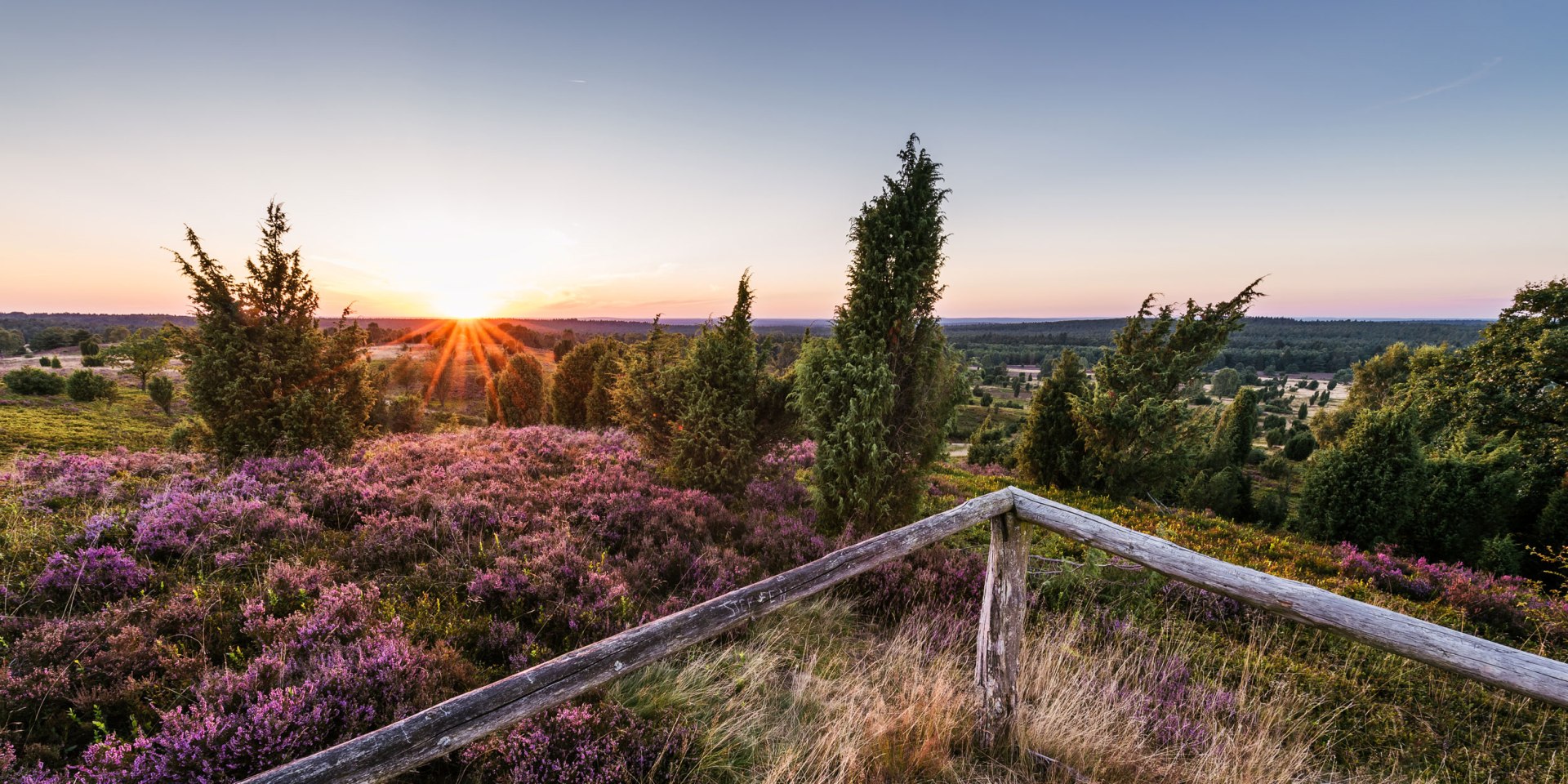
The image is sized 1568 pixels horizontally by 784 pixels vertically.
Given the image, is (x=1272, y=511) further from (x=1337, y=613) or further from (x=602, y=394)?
(x=602, y=394)

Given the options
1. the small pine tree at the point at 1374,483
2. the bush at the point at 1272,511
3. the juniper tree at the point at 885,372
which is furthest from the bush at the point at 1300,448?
the juniper tree at the point at 885,372

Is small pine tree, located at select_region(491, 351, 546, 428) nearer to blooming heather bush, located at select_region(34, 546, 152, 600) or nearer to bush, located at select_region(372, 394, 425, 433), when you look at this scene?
bush, located at select_region(372, 394, 425, 433)

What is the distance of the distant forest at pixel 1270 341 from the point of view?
393 ft

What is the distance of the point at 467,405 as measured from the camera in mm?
46188

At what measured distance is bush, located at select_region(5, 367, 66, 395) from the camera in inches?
1117

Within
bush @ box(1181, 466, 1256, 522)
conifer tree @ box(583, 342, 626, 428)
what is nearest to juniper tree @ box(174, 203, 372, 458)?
conifer tree @ box(583, 342, 626, 428)

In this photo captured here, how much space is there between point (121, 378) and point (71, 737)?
6546 cm

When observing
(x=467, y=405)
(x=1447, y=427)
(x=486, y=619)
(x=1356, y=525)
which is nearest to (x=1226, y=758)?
(x=486, y=619)

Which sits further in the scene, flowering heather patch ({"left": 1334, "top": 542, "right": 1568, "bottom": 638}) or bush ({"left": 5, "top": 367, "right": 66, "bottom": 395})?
bush ({"left": 5, "top": 367, "right": 66, "bottom": 395})

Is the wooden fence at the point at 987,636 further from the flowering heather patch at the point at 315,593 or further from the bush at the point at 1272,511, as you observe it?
the bush at the point at 1272,511

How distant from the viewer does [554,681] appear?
6.68ft

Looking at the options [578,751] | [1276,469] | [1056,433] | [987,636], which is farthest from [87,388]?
[1276,469]

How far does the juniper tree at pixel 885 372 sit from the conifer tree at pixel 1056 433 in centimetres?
859

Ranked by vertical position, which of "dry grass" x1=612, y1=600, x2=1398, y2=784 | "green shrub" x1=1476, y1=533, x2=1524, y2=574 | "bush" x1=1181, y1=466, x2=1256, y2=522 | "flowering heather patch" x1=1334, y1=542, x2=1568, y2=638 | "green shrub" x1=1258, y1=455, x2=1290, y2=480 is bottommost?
"green shrub" x1=1258, y1=455, x2=1290, y2=480
